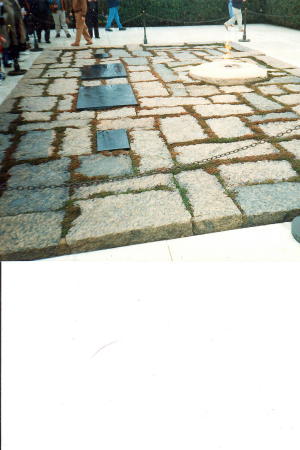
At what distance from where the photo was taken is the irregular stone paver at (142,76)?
17.1ft

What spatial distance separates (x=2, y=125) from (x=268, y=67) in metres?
4.22

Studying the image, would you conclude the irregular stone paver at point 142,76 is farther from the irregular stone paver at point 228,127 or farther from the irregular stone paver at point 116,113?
the irregular stone paver at point 228,127

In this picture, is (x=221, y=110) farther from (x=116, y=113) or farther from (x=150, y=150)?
(x=150, y=150)

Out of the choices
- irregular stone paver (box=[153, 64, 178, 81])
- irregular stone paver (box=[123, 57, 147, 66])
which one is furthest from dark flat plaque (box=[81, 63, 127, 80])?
irregular stone paver (box=[153, 64, 178, 81])

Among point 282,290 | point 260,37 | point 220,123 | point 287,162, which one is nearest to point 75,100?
point 220,123

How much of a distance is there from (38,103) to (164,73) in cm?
220

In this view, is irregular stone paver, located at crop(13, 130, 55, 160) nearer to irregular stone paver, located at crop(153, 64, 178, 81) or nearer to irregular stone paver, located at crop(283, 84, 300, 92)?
irregular stone paver, located at crop(153, 64, 178, 81)

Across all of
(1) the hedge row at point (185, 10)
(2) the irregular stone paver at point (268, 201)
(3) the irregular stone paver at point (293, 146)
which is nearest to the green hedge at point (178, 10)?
(1) the hedge row at point (185, 10)

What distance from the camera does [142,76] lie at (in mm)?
5402

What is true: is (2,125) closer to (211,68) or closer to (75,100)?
(75,100)

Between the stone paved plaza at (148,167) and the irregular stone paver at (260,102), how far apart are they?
21mm

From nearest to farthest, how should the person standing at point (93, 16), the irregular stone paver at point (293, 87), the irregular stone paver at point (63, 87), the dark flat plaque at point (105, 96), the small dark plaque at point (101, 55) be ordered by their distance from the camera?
1. the dark flat plaque at point (105, 96)
2. the irregular stone paver at point (293, 87)
3. the irregular stone paver at point (63, 87)
4. the small dark plaque at point (101, 55)
5. the person standing at point (93, 16)

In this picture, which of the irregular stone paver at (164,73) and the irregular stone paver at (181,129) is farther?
the irregular stone paver at (164,73)

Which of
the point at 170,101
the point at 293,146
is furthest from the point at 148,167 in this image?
the point at 170,101
